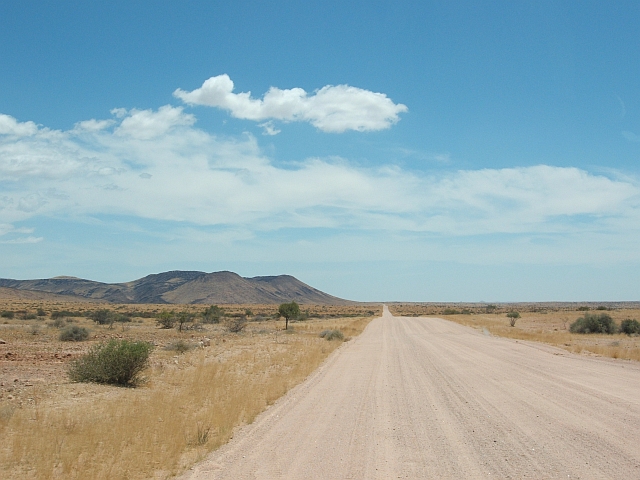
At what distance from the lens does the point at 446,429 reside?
10852mm

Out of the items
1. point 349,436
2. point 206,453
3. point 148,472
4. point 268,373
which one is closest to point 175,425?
point 206,453

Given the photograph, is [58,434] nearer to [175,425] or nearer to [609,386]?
[175,425]

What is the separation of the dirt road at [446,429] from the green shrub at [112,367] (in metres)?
5.17

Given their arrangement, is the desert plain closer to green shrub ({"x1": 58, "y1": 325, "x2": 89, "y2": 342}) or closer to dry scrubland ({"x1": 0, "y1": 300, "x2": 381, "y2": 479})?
dry scrubland ({"x1": 0, "y1": 300, "x2": 381, "y2": 479})

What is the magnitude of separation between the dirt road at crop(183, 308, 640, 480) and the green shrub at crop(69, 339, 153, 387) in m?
5.17

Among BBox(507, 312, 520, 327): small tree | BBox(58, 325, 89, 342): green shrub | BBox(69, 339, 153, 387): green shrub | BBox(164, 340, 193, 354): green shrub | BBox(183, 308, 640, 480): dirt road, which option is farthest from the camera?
BBox(507, 312, 520, 327): small tree

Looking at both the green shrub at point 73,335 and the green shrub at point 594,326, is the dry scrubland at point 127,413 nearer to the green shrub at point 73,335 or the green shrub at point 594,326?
the green shrub at point 73,335

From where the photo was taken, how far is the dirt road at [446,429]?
8.20 metres

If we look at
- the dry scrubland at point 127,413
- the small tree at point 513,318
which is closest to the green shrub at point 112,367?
the dry scrubland at point 127,413

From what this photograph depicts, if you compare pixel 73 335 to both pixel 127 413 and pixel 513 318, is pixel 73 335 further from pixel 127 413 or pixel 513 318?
pixel 513 318

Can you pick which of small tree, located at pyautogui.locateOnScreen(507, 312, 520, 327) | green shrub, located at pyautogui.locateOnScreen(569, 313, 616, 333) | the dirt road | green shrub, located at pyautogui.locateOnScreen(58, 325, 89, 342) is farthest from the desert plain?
small tree, located at pyautogui.locateOnScreen(507, 312, 520, 327)

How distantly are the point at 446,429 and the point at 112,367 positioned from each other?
35.4ft

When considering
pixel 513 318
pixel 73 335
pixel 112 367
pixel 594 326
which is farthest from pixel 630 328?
pixel 112 367

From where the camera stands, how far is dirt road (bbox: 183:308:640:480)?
8203 millimetres
